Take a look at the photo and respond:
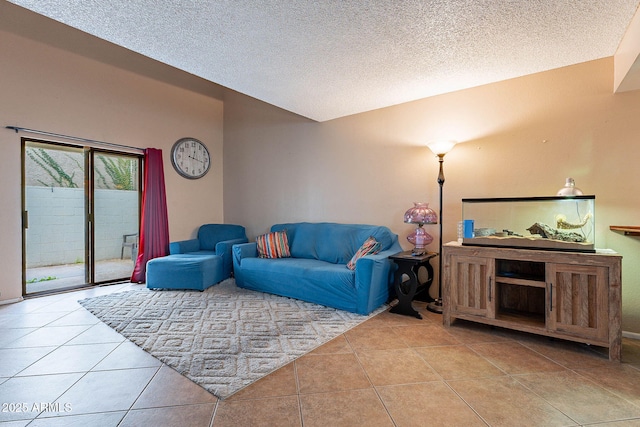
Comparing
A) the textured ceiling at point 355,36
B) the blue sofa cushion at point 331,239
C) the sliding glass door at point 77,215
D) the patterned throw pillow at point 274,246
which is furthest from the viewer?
the patterned throw pillow at point 274,246

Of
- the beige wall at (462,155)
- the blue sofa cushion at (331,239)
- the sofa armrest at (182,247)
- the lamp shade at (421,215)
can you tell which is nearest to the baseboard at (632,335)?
the beige wall at (462,155)

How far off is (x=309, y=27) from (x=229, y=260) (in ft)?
10.2

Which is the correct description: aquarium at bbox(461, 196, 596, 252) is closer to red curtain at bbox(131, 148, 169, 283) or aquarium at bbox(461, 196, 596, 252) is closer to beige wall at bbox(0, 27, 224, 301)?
red curtain at bbox(131, 148, 169, 283)

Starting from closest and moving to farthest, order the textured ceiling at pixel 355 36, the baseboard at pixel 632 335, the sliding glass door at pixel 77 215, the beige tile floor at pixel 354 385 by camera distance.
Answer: the beige tile floor at pixel 354 385 < the textured ceiling at pixel 355 36 < the baseboard at pixel 632 335 < the sliding glass door at pixel 77 215

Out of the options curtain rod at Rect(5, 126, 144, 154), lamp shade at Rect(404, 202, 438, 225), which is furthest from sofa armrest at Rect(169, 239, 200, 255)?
lamp shade at Rect(404, 202, 438, 225)

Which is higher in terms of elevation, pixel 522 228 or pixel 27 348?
pixel 522 228

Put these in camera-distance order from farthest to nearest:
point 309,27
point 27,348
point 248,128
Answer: point 248,128
point 27,348
point 309,27

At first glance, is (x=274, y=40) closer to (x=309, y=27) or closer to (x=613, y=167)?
(x=309, y=27)

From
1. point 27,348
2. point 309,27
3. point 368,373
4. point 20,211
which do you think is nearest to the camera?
point 368,373

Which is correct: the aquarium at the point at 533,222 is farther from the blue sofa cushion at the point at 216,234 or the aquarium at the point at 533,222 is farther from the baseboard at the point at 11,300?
the baseboard at the point at 11,300

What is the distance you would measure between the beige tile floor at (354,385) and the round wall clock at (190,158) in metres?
2.83

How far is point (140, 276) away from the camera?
4.05 m

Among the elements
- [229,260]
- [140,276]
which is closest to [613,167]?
[229,260]

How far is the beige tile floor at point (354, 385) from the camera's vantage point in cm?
142
